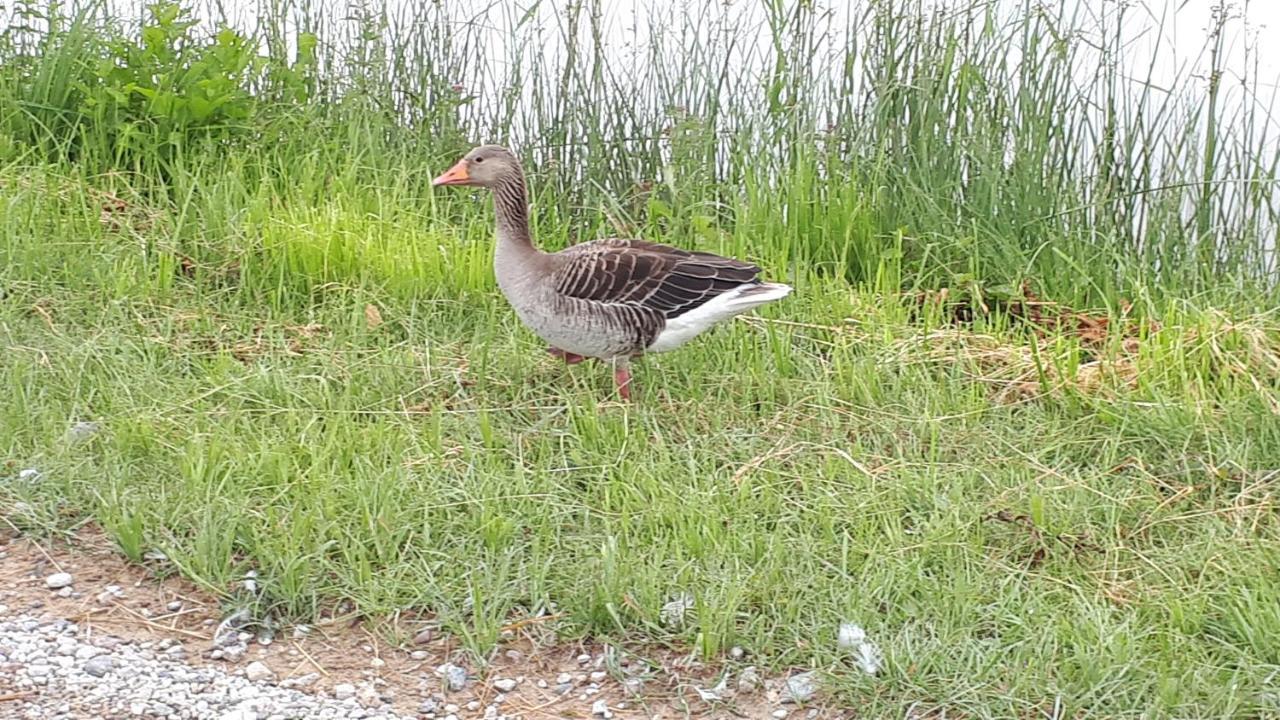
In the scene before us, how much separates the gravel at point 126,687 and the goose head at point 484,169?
2.30m

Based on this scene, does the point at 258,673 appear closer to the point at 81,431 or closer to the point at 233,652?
the point at 233,652

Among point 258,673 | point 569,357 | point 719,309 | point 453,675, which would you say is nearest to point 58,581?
point 258,673

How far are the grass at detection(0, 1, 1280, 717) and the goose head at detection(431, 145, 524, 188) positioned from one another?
0.58m

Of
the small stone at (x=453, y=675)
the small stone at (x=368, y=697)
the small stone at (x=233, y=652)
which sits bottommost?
the small stone at (x=368, y=697)

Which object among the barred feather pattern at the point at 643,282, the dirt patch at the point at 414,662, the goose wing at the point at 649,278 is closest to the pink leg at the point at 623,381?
the barred feather pattern at the point at 643,282

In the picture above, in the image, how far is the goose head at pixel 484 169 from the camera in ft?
18.6

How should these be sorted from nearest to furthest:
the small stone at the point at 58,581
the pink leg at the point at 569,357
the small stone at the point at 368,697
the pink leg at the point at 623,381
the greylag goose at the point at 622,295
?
the small stone at the point at 368,697 → the small stone at the point at 58,581 → the greylag goose at the point at 622,295 → the pink leg at the point at 623,381 → the pink leg at the point at 569,357

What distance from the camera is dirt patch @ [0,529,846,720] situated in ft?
12.5

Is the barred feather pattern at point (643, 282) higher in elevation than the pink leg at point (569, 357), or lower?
higher

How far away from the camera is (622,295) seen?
530cm

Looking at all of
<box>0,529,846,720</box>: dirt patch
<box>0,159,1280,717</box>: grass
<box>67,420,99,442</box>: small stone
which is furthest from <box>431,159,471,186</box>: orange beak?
<box>0,529,846,720</box>: dirt patch

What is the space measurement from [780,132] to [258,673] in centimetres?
390

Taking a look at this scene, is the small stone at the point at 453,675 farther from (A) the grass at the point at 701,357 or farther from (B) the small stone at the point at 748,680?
(B) the small stone at the point at 748,680

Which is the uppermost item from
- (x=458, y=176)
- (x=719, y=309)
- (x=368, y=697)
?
(x=458, y=176)
